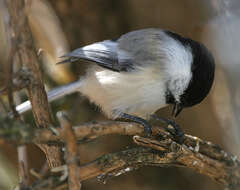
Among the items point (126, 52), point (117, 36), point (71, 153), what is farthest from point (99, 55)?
point (71, 153)

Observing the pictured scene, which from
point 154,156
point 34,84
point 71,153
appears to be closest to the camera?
point 71,153


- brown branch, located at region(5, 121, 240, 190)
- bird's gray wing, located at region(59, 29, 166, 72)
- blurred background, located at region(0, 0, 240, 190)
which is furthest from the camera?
blurred background, located at region(0, 0, 240, 190)

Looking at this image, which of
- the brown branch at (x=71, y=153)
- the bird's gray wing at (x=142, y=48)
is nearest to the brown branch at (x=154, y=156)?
the brown branch at (x=71, y=153)

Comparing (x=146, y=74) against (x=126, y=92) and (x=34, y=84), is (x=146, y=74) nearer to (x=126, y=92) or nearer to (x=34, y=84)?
(x=126, y=92)

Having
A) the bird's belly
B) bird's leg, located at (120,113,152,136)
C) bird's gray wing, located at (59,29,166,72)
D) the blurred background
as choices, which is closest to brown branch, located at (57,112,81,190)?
bird's leg, located at (120,113,152,136)

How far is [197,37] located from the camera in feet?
8.02

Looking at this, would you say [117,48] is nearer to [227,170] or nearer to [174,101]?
[174,101]

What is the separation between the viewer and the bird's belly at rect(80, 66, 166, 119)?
1833mm

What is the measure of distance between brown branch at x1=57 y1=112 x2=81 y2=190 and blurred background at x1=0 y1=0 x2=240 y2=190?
44.5 inches

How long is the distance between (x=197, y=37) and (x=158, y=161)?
1192mm

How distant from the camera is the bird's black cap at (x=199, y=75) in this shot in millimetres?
1808

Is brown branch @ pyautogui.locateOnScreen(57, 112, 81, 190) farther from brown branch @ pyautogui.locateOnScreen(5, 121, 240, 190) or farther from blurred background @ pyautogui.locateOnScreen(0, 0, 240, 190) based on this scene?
blurred background @ pyautogui.locateOnScreen(0, 0, 240, 190)

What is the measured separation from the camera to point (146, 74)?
1846mm

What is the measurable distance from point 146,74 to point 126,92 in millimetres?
149
